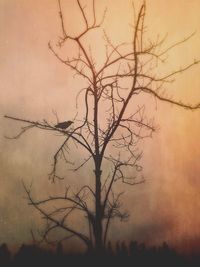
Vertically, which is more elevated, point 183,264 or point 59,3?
point 59,3

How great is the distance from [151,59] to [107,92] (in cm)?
110

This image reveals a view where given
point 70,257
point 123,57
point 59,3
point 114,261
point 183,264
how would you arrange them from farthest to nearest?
point 183,264 < point 70,257 < point 114,261 < point 59,3 < point 123,57

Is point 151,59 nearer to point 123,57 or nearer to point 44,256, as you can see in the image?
point 123,57

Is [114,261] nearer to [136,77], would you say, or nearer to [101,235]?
[101,235]

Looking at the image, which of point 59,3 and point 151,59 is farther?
point 59,3

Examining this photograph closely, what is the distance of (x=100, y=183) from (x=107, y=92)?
181 cm

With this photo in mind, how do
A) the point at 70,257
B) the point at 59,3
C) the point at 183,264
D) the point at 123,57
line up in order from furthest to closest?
the point at 183,264 → the point at 70,257 → the point at 59,3 → the point at 123,57

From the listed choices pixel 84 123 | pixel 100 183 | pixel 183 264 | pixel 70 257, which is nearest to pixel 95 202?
pixel 100 183

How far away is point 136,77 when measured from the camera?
829cm

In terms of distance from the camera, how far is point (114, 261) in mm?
11047

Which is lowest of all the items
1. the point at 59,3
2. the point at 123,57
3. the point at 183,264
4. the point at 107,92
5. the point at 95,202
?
the point at 183,264

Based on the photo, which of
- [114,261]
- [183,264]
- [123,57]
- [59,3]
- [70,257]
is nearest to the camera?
[123,57]

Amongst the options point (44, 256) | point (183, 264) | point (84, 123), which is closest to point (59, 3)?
point (84, 123)

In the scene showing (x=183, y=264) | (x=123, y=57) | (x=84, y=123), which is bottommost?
→ (x=183, y=264)
